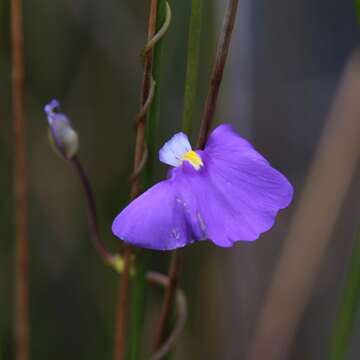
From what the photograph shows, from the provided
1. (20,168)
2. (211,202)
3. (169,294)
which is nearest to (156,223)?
(211,202)

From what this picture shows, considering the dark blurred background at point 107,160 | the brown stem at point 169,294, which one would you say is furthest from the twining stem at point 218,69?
the dark blurred background at point 107,160

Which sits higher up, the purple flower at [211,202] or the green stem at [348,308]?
the purple flower at [211,202]

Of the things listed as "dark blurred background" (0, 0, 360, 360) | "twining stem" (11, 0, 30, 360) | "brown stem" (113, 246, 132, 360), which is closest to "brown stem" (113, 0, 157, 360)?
"brown stem" (113, 246, 132, 360)

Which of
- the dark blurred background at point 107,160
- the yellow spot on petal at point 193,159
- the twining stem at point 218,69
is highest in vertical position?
the twining stem at point 218,69

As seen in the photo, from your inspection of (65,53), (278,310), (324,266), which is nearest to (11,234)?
(65,53)

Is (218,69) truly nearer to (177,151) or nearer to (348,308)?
(177,151)

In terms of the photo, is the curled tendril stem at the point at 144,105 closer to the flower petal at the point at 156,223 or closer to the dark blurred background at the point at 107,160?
the flower petal at the point at 156,223
